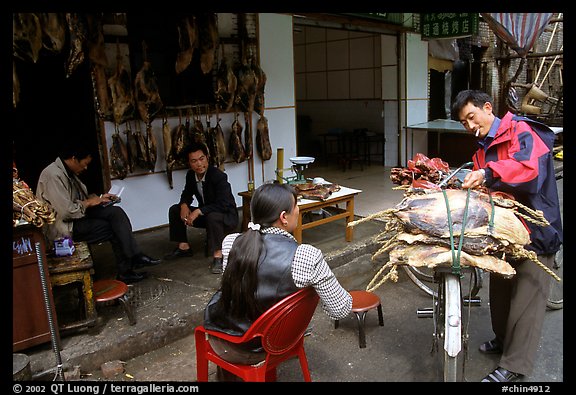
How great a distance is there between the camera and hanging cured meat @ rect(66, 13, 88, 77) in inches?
213

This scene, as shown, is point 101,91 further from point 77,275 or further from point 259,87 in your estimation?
point 77,275

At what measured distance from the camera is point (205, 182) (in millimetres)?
5426

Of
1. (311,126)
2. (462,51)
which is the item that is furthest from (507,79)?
(311,126)

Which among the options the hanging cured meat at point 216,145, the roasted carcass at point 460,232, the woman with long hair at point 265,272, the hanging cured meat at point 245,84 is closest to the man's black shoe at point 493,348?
the roasted carcass at point 460,232

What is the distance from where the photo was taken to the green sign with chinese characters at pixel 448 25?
988 centimetres

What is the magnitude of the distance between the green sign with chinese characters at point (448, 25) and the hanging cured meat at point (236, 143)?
5411mm

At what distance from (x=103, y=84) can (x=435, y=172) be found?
167 inches

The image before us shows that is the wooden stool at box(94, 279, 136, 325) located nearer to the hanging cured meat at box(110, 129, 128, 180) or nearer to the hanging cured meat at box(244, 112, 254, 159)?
the hanging cured meat at box(110, 129, 128, 180)

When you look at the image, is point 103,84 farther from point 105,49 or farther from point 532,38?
point 532,38

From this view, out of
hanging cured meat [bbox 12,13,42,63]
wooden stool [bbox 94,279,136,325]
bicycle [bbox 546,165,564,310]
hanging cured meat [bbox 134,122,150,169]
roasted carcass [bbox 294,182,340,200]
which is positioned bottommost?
bicycle [bbox 546,165,564,310]

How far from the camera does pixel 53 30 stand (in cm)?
520

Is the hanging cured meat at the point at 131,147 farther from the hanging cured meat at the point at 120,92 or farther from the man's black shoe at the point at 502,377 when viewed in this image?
the man's black shoe at the point at 502,377

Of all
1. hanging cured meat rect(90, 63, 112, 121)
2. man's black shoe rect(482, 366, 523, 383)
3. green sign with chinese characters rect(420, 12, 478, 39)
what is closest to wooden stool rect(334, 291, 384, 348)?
man's black shoe rect(482, 366, 523, 383)

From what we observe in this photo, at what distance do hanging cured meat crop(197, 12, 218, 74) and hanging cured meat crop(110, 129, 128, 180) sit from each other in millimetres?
1584
